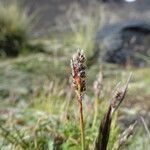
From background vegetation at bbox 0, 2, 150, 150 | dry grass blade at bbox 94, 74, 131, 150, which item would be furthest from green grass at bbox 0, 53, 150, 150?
dry grass blade at bbox 94, 74, 131, 150

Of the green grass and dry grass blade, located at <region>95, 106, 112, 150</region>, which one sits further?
the green grass

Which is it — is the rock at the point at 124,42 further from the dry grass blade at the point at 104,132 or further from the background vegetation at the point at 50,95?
the dry grass blade at the point at 104,132

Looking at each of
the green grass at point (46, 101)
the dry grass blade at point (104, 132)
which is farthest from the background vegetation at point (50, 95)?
the dry grass blade at point (104, 132)

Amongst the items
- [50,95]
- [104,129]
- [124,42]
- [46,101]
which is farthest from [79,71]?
[124,42]

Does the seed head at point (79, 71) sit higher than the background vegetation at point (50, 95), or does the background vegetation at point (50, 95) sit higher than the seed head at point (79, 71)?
the seed head at point (79, 71)

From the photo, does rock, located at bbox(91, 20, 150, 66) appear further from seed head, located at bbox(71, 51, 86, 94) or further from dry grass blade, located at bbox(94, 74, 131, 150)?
seed head, located at bbox(71, 51, 86, 94)

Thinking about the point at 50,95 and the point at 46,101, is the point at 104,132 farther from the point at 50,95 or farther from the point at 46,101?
the point at 46,101
